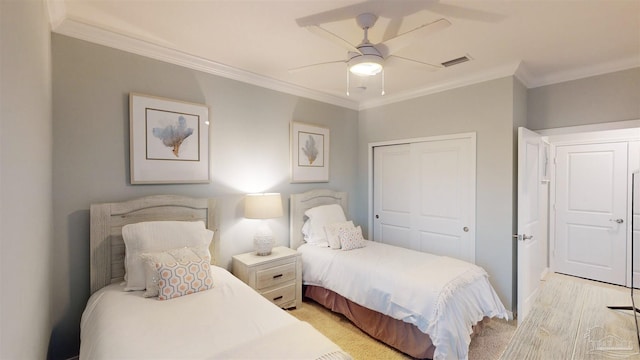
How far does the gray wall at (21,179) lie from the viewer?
85 cm

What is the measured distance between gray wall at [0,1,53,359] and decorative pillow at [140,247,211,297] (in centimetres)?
52

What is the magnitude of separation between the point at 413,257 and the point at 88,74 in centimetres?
324

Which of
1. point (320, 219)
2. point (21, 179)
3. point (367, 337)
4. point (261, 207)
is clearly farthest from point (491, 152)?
point (21, 179)

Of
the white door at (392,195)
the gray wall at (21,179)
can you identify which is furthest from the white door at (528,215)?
the gray wall at (21,179)

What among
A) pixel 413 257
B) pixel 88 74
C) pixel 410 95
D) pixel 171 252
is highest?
pixel 410 95

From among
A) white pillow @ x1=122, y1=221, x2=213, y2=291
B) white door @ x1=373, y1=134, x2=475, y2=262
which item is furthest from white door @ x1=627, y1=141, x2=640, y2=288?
white pillow @ x1=122, y1=221, x2=213, y2=291

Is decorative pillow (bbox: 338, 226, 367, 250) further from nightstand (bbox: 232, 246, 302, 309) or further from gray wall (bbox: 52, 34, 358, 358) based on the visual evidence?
gray wall (bbox: 52, 34, 358, 358)

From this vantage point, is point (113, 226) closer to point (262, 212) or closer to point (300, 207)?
point (262, 212)

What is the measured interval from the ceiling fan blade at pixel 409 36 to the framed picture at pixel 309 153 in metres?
1.72

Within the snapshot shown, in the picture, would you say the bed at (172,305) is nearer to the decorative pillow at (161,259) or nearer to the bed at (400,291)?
the decorative pillow at (161,259)

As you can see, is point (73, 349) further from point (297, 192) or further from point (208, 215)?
point (297, 192)

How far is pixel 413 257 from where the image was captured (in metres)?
2.84

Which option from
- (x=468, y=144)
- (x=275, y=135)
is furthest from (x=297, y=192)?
(x=468, y=144)

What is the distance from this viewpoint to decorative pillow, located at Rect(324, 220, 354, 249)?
3.18 metres
